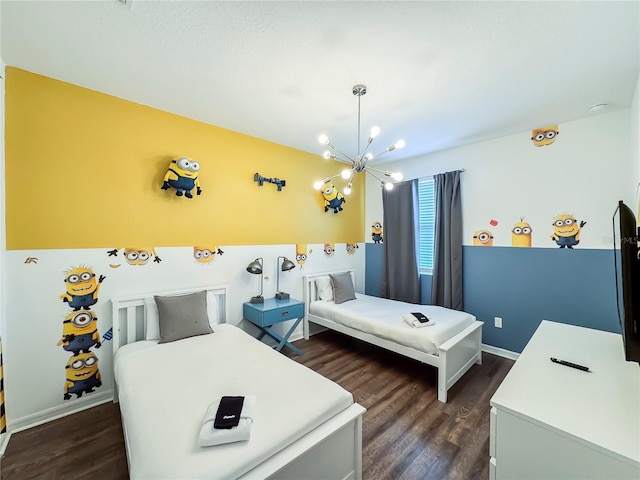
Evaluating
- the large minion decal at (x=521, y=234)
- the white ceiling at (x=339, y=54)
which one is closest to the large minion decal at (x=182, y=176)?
the white ceiling at (x=339, y=54)

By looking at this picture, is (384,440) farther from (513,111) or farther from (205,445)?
(513,111)

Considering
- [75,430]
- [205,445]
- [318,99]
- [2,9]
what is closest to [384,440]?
[205,445]

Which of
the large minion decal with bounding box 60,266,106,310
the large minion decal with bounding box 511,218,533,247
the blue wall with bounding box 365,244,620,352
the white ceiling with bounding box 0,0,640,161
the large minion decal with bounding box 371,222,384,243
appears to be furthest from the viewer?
the large minion decal with bounding box 371,222,384,243

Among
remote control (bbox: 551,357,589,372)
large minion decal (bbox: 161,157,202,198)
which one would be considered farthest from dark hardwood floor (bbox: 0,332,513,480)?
large minion decal (bbox: 161,157,202,198)

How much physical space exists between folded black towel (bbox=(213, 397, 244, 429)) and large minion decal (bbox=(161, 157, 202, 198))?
1954 millimetres

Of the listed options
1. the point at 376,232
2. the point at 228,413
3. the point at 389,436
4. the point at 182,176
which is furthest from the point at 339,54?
the point at 376,232

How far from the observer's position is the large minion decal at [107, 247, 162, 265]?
230 centimetres

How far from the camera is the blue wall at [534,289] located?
255 cm

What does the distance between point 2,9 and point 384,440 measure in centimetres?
346

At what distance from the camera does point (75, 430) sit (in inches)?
75.2

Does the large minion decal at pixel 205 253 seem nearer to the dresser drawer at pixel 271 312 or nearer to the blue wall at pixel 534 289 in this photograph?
the dresser drawer at pixel 271 312

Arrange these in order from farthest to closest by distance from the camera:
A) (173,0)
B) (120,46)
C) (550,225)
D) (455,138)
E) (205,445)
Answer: (455,138) → (550,225) → (120,46) → (173,0) → (205,445)

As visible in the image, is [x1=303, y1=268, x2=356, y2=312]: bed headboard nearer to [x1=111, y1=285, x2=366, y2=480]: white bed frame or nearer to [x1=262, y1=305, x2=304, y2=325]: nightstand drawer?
[x1=262, y1=305, x2=304, y2=325]: nightstand drawer

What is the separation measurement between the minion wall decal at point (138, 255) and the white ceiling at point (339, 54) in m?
1.35
